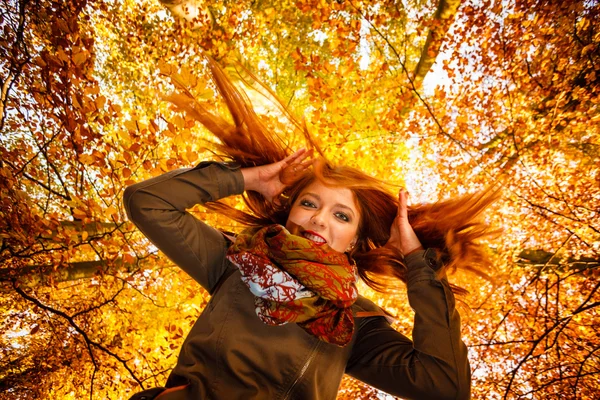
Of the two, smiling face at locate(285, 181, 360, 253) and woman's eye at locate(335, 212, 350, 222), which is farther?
woman's eye at locate(335, 212, 350, 222)

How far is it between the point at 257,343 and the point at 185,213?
90 cm

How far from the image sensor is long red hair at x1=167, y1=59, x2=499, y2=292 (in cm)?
253

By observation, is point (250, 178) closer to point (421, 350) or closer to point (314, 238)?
point (314, 238)

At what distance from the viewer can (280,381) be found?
1.73 m

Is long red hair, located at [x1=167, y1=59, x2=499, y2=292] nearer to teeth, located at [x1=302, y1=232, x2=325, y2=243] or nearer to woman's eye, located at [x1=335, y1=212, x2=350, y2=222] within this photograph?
Result: woman's eye, located at [x1=335, y1=212, x2=350, y2=222]

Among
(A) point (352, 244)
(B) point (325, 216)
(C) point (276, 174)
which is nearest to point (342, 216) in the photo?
(B) point (325, 216)

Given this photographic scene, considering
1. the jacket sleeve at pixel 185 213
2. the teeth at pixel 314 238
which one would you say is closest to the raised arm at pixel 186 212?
the jacket sleeve at pixel 185 213

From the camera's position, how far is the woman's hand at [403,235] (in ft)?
7.29

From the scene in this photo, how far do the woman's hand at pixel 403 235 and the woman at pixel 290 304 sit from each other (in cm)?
1

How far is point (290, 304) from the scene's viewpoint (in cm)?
179

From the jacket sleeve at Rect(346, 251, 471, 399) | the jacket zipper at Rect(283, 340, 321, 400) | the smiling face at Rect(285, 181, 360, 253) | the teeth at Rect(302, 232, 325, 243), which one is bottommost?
the jacket zipper at Rect(283, 340, 321, 400)

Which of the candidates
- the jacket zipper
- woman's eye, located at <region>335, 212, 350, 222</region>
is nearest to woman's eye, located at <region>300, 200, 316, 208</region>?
woman's eye, located at <region>335, 212, 350, 222</region>

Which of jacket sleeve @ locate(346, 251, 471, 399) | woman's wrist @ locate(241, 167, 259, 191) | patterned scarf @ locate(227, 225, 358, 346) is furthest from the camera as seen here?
woman's wrist @ locate(241, 167, 259, 191)

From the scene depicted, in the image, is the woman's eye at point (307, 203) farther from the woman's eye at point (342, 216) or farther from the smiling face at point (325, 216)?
the woman's eye at point (342, 216)
